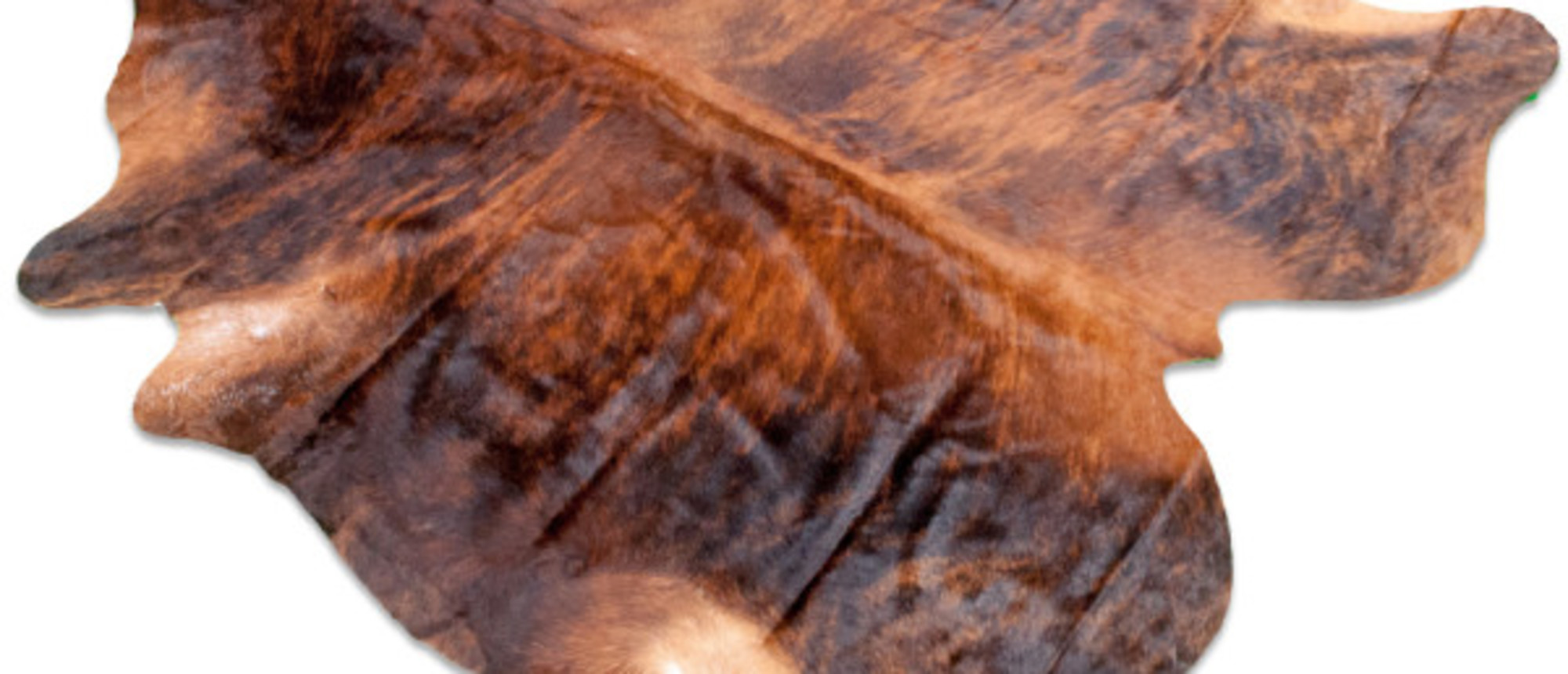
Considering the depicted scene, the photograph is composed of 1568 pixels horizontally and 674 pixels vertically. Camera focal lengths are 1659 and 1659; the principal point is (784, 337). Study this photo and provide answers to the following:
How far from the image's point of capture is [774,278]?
2004mm

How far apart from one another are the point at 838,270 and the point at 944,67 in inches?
12.5

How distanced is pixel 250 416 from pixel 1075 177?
1051 millimetres

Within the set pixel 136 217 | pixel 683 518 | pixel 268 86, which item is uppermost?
pixel 268 86

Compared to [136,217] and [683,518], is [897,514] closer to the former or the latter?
[683,518]

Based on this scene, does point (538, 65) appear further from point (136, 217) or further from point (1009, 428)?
point (1009, 428)

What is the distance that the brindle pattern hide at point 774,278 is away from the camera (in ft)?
6.32

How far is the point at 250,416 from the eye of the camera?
202 cm

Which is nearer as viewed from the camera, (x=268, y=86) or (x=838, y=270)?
(x=838, y=270)

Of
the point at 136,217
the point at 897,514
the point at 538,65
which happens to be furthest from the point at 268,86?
the point at 897,514

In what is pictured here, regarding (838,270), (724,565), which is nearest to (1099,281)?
(838,270)

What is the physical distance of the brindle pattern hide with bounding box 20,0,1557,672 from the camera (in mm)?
1926

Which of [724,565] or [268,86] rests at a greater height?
[268,86]

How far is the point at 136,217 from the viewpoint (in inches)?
84.4

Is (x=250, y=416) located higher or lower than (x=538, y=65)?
lower
